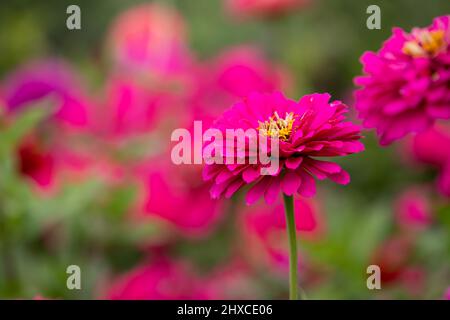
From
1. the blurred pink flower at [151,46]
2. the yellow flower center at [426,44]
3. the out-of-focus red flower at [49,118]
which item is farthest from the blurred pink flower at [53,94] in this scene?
the yellow flower center at [426,44]

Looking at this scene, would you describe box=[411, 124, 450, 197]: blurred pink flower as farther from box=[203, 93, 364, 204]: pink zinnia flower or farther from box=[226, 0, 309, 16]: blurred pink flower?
box=[203, 93, 364, 204]: pink zinnia flower

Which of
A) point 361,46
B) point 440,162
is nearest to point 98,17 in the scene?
point 361,46

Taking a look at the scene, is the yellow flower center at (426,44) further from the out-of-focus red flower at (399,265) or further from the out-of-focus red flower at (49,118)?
the out-of-focus red flower at (49,118)

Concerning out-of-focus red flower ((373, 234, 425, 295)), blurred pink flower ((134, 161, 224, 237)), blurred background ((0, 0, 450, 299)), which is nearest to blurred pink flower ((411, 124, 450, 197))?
blurred background ((0, 0, 450, 299))

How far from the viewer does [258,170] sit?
0.39 m

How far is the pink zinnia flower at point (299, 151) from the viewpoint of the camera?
15.1 inches

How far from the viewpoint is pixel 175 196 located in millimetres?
801

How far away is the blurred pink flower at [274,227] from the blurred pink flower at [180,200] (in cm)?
5

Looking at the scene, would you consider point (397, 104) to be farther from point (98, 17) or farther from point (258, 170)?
point (98, 17)

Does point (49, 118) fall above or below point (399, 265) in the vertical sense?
above

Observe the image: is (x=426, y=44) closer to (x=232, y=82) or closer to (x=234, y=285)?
(x=234, y=285)

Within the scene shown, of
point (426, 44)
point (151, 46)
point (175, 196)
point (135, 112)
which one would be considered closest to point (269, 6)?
point (151, 46)

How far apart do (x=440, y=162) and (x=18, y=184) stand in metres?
0.47

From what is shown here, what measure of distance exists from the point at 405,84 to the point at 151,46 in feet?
2.25
